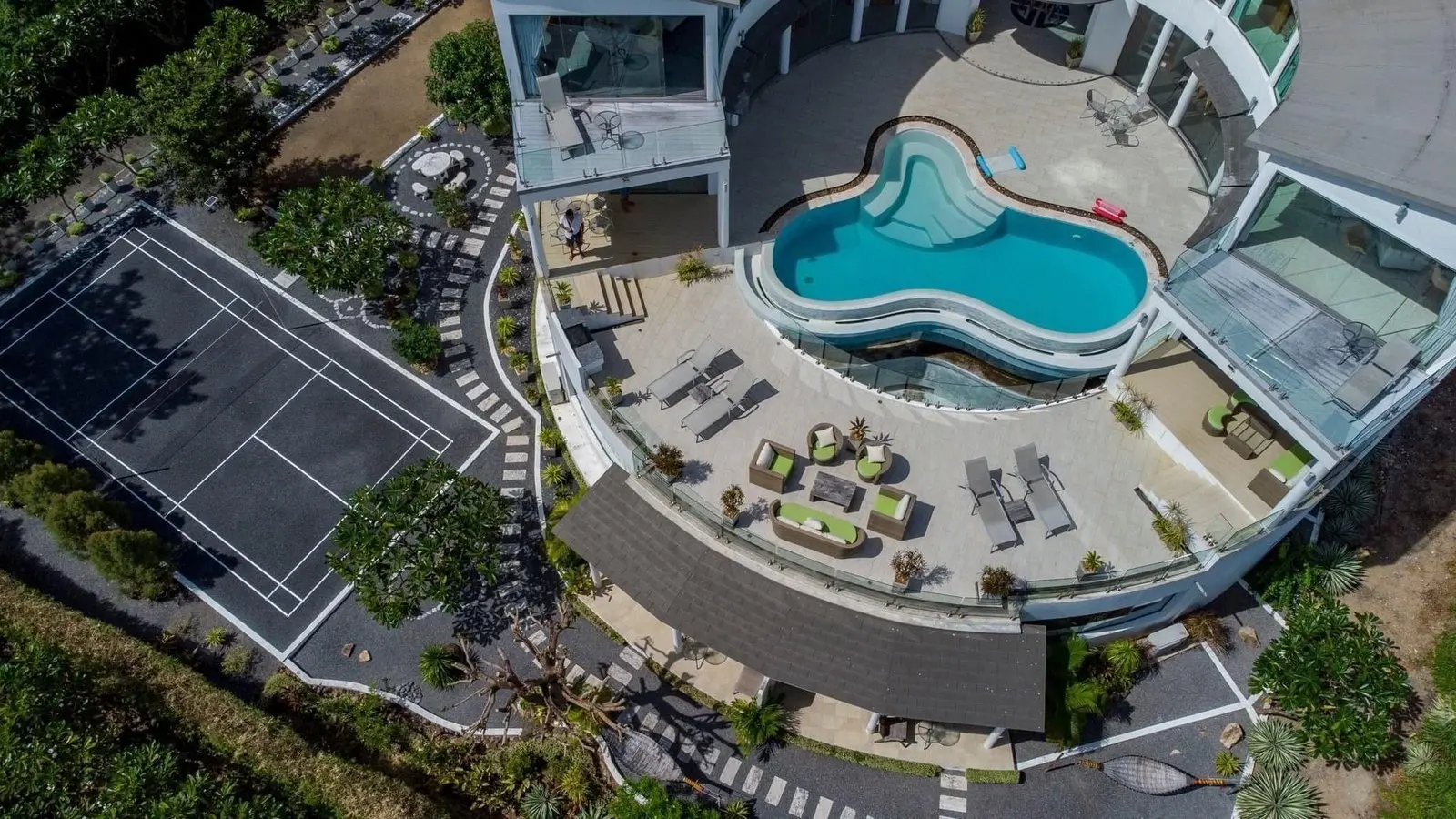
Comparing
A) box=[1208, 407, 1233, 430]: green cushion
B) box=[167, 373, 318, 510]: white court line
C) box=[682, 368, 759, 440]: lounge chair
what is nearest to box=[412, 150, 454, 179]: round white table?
box=[167, 373, 318, 510]: white court line

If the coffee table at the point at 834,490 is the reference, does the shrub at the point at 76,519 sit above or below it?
below

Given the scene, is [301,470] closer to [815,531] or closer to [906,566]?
[815,531]

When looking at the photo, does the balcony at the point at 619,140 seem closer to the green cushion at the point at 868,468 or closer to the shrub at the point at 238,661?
the green cushion at the point at 868,468

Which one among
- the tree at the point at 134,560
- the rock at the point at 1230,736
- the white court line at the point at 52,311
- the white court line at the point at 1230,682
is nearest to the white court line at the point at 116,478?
the tree at the point at 134,560

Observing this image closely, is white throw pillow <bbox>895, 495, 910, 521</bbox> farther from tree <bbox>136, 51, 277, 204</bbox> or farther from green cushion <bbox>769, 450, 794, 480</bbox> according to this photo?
tree <bbox>136, 51, 277, 204</bbox>

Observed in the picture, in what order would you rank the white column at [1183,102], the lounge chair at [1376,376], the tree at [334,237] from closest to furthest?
the lounge chair at [1376,376]
the tree at [334,237]
the white column at [1183,102]

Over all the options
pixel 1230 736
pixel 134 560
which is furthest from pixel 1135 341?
pixel 134 560

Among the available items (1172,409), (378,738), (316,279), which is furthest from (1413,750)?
(316,279)
